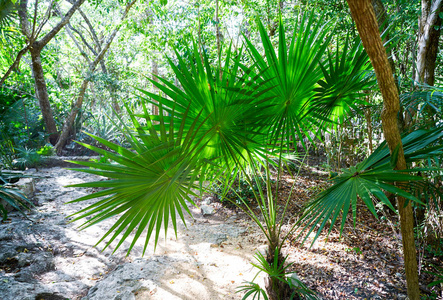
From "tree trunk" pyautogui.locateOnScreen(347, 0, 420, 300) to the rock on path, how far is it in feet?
5.94

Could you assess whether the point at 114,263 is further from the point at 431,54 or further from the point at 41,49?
the point at 41,49

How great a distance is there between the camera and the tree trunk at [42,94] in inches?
284

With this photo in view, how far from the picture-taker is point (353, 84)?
1.70 m


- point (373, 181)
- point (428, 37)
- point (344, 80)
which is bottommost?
point (373, 181)

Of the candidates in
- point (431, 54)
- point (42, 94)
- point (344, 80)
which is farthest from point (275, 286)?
point (42, 94)

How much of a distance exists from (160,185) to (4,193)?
6.26 ft

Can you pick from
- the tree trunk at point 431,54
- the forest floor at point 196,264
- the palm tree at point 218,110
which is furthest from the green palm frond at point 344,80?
the tree trunk at point 431,54

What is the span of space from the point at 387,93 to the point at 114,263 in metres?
3.58

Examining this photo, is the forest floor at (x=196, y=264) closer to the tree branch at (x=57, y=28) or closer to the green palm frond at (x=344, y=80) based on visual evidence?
the green palm frond at (x=344, y=80)

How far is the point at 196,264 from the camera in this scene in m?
3.34

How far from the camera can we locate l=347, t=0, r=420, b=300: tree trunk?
3.71 ft

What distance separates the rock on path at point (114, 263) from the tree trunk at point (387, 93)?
5.94ft

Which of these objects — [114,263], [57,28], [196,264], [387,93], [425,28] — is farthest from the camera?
[57,28]

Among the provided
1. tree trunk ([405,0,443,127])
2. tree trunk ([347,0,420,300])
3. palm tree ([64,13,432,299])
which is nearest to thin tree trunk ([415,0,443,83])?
tree trunk ([405,0,443,127])
